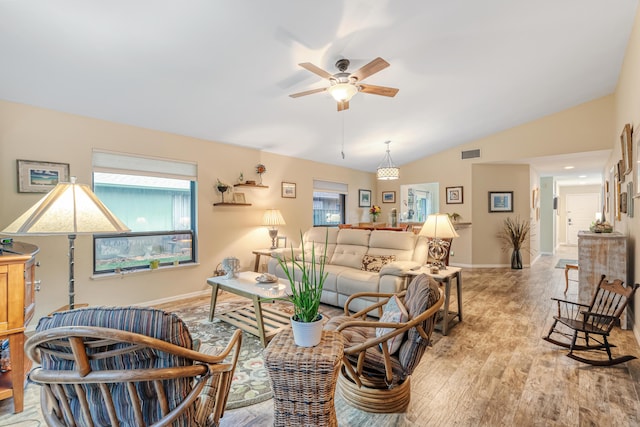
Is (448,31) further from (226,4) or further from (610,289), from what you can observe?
(610,289)

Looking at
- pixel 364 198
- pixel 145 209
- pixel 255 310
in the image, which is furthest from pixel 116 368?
pixel 364 198

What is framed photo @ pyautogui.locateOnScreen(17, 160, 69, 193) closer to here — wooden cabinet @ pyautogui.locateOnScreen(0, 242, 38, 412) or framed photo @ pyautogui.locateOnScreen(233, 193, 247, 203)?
wooden cabinet @ pyautogui.locateOnScreen(0, 242, 38, 412)

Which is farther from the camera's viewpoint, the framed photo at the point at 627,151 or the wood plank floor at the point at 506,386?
the framed photo at the point at 627,151

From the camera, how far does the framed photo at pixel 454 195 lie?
7016mm

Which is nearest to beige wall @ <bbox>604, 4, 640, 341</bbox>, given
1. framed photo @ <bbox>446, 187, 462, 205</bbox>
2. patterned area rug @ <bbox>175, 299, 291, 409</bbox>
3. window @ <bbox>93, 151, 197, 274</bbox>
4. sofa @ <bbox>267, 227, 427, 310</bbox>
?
sofa @ <bbox>267, 227, 427, 310</bbox>

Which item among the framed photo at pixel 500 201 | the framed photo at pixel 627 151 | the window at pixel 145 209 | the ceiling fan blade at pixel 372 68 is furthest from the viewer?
the framed photo at pixel 500 201

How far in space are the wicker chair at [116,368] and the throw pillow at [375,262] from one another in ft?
9.89

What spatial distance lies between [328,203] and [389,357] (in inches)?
215

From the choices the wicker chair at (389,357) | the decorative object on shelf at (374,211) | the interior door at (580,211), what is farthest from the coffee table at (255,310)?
the interior door at (580,211)

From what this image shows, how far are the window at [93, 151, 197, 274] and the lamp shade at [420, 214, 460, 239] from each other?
10.8ft

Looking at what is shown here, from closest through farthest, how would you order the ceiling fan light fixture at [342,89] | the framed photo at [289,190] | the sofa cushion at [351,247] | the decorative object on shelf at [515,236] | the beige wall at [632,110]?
the ceiling fan light fixture at [342,89]
the beige wall at [632,110]
the sofa cushion at [351,247]
the framed photo at [289,190]
the decorative object on shelf at [515,236]

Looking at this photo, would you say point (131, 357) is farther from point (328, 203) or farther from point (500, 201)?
point (500, 201)

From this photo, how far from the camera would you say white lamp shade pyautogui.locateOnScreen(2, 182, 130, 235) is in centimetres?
143

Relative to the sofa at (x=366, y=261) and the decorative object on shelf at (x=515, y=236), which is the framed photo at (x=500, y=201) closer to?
the decorative object on shelf at (x=515, y=236)
